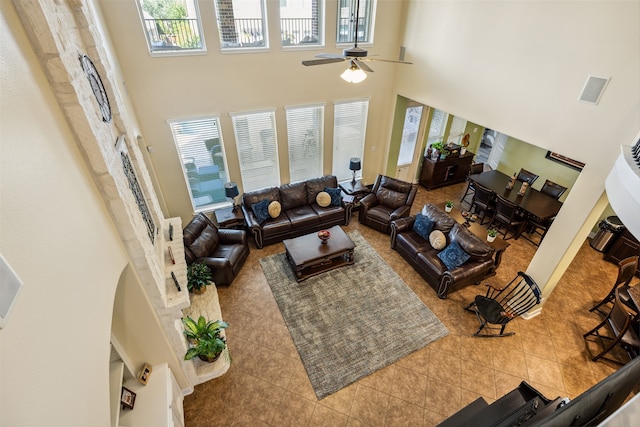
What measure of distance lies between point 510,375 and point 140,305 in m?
5.01

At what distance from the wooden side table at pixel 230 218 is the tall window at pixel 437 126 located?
19.2 ft

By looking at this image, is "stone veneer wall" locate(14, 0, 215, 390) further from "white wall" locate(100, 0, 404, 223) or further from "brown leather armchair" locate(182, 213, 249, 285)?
"brown leather armchair" locate(182, 213, 249, 285)

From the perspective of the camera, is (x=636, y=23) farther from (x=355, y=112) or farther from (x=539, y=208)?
(x=355, y=112)

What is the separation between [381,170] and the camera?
28.6 ft

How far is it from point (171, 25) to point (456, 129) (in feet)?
26.5

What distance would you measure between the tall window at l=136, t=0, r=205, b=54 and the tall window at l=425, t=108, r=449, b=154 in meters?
6.30

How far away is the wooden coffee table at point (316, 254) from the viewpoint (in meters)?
5.89

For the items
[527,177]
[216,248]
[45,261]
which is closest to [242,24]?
[216,248]

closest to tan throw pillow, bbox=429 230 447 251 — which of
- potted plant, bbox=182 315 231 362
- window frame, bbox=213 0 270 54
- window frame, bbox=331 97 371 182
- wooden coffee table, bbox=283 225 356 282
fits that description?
wooden coffee table, bbox=283 225 356 282

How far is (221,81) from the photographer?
5.92 meters

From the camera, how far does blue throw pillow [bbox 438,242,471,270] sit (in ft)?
18.3

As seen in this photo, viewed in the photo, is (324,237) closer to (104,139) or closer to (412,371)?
(412,371)

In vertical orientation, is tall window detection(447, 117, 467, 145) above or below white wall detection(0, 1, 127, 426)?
below

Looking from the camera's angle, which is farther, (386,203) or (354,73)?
(386,203)
